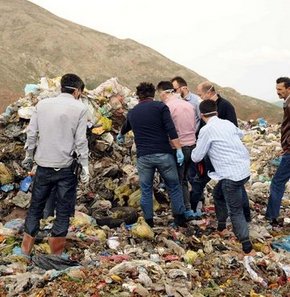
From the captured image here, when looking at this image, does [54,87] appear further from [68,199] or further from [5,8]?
[5,8]

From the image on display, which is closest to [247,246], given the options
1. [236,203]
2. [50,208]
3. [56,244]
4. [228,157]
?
[236,203]

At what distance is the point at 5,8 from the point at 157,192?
7538cm

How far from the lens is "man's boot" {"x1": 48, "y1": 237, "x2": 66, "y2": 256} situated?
4.70 m

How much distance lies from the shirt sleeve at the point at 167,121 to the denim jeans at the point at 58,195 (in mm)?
1360

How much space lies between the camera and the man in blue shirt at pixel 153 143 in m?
5.42

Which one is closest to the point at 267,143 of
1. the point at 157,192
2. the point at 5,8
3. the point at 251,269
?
the point at 157,192

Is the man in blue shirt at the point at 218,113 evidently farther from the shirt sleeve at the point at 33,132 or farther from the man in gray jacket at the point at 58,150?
the shirt sleeve at the point at 33,132

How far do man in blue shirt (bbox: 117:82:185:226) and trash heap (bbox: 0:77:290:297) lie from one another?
0.49 m

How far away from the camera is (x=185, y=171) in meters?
6.18

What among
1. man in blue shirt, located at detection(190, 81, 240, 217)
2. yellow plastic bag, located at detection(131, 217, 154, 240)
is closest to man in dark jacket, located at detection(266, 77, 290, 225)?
man in blue shirt, located at detection(190, 81, 240, 217)

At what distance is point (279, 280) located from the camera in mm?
4484

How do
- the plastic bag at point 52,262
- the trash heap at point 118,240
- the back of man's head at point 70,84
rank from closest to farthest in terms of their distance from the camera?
the trash heap at point 118,240 < the plastic bag at point 52,262 < the back of man's head at point 70,84

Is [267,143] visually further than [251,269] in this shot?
Yes

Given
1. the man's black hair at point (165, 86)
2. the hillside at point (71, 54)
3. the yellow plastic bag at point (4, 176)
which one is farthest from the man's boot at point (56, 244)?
the hillside at point (71, 54)
